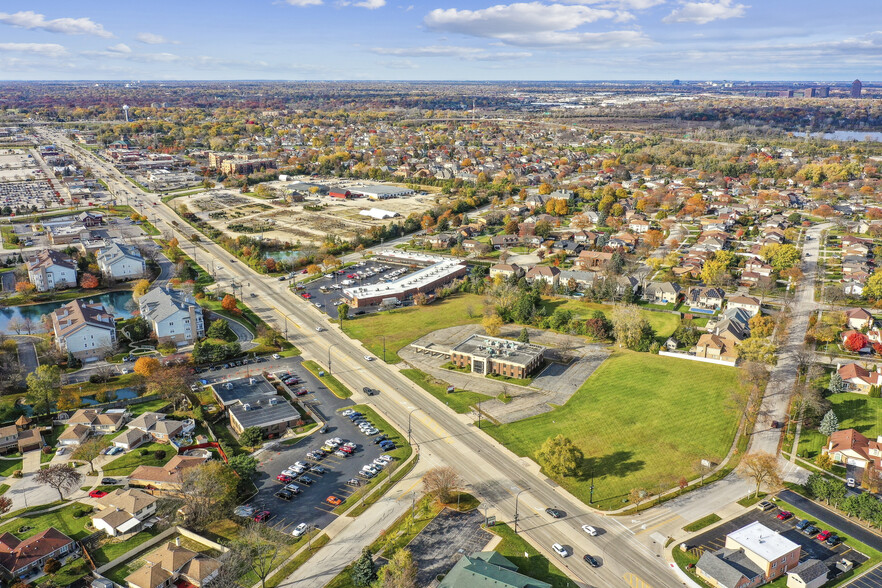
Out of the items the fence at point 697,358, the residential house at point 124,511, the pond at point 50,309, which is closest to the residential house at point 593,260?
the fence at point 697,358

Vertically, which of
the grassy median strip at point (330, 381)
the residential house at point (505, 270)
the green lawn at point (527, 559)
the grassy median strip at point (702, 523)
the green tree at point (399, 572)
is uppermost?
the residential house at point (505, 270)

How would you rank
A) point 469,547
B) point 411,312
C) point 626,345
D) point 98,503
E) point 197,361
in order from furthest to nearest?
1. point 411,312
2. point 626,345
3. point 197,361
4. point 98,503
5. point 469,547

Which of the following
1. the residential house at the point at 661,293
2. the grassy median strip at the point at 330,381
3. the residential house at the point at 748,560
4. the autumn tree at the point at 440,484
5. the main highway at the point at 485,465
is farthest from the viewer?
the residential house at the point at 661,293

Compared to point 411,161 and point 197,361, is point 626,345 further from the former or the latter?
point 411,161

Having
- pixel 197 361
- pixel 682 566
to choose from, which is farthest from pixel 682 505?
pixel 197 361

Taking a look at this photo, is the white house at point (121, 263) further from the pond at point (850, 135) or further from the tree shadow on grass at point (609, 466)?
the pond at point (850, 135)

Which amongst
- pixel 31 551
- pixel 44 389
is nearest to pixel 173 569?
pixel 31 551

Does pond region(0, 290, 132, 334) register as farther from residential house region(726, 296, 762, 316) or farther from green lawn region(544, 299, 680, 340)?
residential house region(726, 296, 762, 316)

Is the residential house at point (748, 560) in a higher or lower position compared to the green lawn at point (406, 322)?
lower
